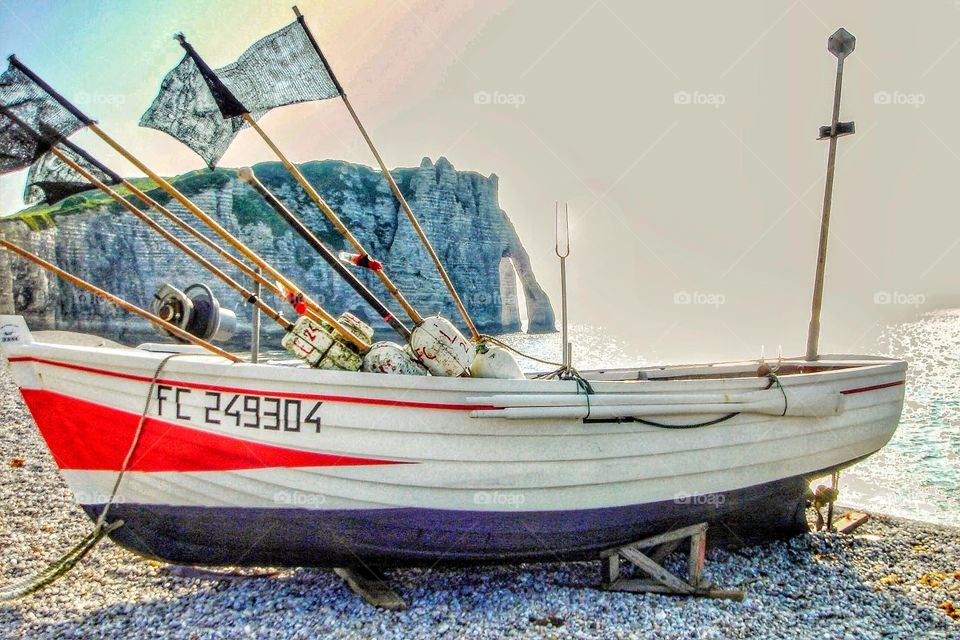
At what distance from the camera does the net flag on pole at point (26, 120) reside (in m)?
4.72

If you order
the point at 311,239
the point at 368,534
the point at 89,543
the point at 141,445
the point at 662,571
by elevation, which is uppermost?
the point at 311,239

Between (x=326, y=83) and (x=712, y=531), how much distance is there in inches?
244

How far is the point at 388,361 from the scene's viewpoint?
5027 mm

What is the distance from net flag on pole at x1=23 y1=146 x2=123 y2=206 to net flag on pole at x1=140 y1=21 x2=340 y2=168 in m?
0.86

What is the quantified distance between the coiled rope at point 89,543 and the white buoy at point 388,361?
1.67 meters

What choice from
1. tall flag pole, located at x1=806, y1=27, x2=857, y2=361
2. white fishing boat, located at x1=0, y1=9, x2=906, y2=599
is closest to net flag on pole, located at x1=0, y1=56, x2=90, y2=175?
white fishing boat, located at x1=0, y1=9, x2=906, y2=599

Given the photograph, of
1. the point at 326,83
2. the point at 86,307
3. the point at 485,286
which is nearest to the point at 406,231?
the point at 485,286

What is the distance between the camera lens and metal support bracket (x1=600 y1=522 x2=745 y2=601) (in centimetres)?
543

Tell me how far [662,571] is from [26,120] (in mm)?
7047

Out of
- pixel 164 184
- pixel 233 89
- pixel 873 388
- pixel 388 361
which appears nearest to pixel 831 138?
pixel 873 388

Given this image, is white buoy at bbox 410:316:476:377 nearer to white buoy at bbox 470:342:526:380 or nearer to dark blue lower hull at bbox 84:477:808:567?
white buoy at bbox 470:342:526:380

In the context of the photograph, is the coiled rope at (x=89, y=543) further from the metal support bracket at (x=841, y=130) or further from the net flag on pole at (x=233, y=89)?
the metal support bracket at (x=841, y=130)

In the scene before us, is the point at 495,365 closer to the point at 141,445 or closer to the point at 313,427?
the point at 313,427

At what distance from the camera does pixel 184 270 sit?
60.0 m
